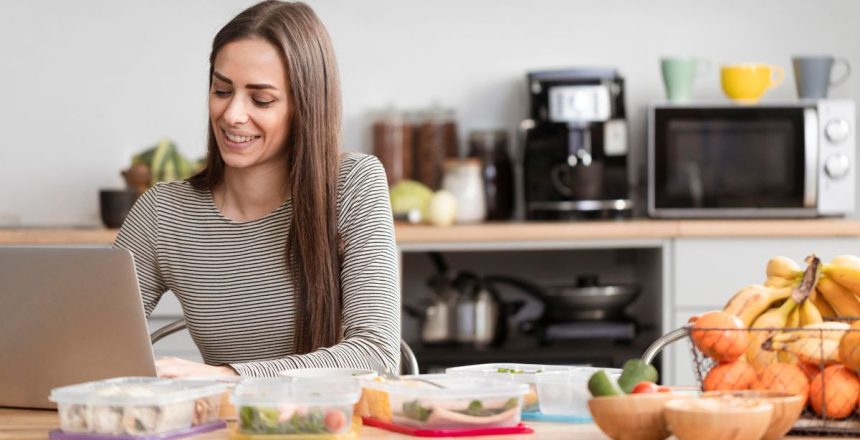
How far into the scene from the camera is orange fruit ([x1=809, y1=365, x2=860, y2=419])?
123cm

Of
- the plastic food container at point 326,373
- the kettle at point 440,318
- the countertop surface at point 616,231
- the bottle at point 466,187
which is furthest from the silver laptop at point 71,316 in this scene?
the bottle at point 466,187

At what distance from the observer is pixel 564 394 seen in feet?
4.39

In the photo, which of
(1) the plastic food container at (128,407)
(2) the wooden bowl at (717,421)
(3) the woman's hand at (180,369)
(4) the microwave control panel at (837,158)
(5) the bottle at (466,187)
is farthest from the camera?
(5) the bottle at (466,187)

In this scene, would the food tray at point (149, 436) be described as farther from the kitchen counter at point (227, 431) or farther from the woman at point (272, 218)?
the woman at point (272, 218)

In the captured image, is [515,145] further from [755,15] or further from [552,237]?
[755,15]

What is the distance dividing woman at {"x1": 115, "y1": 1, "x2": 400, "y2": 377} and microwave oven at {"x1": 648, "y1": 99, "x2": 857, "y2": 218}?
4.94 ft

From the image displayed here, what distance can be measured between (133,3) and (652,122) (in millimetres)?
1578

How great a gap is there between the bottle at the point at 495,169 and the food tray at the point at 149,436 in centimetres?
231

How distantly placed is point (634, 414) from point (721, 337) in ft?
0.57

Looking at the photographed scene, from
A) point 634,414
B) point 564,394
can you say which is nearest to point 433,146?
point 564,394

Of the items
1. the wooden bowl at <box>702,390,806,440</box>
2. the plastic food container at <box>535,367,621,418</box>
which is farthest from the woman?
the wooden bowl at <box>702,390,806,440</box>

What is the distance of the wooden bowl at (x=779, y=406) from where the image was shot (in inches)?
44.7

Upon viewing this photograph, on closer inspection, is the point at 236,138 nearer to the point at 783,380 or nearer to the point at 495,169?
the point at 783,380

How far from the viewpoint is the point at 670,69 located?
3377mm
